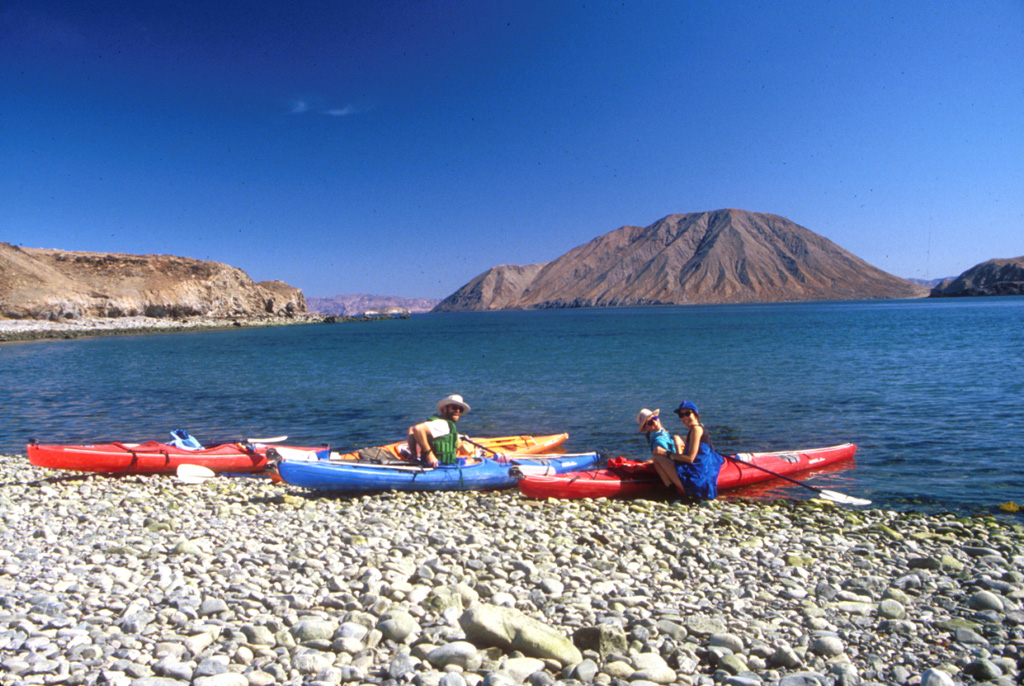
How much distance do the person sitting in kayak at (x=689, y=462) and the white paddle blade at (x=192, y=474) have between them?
8164 mm

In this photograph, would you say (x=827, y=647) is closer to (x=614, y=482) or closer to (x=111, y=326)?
(x=614, y=482)

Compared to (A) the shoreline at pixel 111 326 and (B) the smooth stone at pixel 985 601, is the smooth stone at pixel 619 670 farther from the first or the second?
(A) the shoreline at pixel 111 326

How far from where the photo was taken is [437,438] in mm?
10664

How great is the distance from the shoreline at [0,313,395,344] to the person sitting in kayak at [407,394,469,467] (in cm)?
7716

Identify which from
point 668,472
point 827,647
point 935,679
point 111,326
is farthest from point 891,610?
point 111,326

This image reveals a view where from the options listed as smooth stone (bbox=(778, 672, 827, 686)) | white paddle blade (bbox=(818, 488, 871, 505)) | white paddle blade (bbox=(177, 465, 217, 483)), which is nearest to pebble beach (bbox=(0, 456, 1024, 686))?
smooth stone (bbox=(778, 672, 827, 686))

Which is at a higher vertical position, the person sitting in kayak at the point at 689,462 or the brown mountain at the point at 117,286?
the brown mountain at the point at 117,286

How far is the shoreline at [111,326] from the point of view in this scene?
7244 centimetres

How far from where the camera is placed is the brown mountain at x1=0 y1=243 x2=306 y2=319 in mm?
87125

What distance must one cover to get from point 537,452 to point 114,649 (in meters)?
10.4

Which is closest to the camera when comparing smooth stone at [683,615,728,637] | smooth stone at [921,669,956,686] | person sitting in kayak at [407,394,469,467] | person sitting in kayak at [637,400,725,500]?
smooth stone at [921,669,956,686]

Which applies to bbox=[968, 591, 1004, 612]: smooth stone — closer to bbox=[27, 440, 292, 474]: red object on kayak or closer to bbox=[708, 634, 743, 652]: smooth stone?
bbox=[708, 634, 743, 652]: smooth stone

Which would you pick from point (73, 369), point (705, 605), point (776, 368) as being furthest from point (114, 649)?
point (73, 369)

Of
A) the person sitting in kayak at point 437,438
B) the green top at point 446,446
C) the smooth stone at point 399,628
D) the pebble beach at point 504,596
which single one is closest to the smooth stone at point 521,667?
the pebble beach at point 504,596
